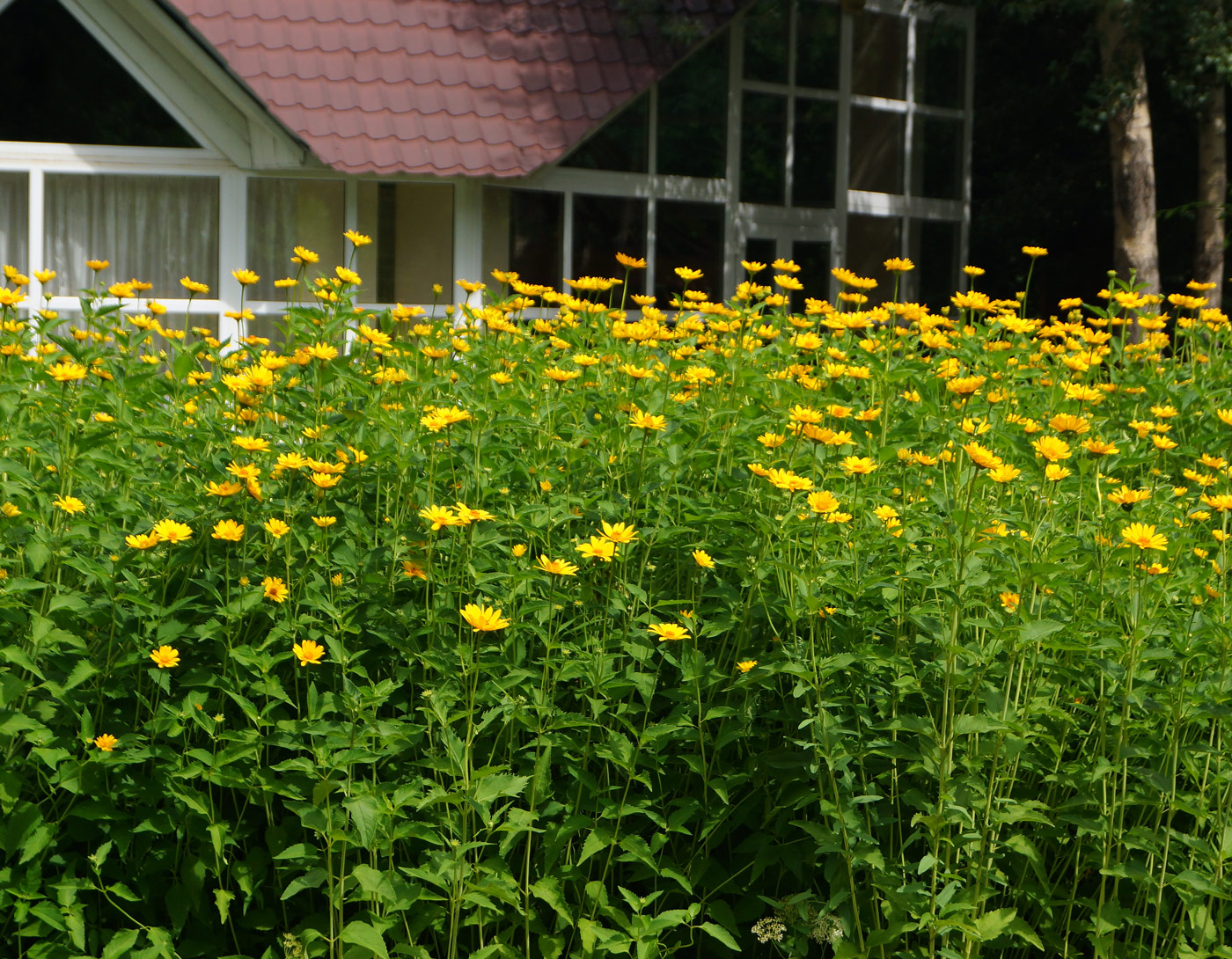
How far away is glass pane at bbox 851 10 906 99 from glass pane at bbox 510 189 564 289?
15.0 feet

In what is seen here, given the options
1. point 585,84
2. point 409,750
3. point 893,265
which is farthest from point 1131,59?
point 409,750

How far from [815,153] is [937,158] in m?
2.07

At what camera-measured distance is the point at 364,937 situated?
84.3 inches

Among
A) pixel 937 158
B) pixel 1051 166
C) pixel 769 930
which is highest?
pixel 1051 166

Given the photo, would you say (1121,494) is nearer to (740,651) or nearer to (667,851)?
(740,651)

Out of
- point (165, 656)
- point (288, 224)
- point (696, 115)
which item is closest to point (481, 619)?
point (165, 656)

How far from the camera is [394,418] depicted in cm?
269

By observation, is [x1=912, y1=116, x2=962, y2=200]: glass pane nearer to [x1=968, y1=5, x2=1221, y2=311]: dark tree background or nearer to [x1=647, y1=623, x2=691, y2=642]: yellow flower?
[x1=968, y1=5, x2=1221, y2=311]: dark tree background

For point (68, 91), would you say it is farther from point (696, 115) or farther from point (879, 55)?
point (879, 55)

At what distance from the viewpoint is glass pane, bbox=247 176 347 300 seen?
375 inches

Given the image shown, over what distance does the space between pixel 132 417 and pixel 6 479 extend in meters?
0.30

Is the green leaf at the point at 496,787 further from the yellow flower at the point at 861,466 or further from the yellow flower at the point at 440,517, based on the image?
the yellow flower at the point at 861,466

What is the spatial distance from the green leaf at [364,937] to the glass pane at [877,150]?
12587 mm

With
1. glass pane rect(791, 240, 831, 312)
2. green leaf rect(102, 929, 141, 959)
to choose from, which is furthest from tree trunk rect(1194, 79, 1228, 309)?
green leaf rect(102, 929, 141, 959)
